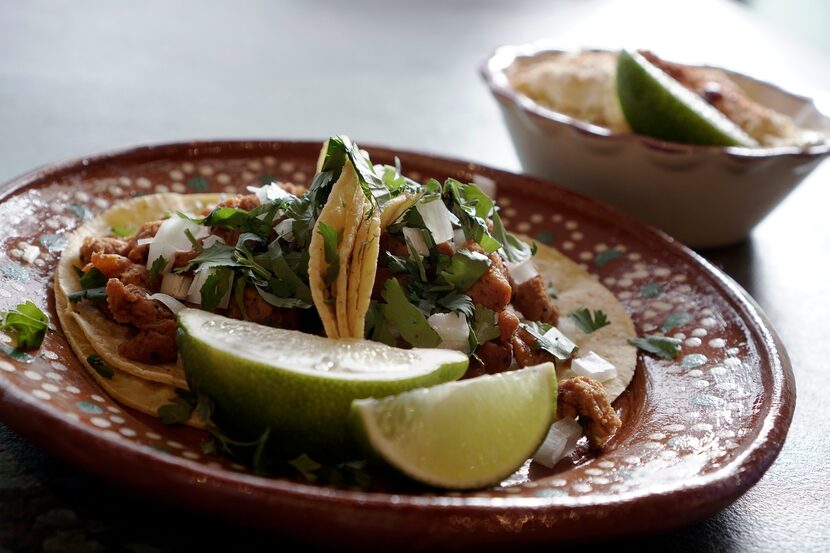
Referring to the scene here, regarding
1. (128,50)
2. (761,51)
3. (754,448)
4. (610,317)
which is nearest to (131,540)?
(754,448)

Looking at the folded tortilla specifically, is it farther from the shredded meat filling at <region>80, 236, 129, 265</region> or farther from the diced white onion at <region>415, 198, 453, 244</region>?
the diced white onion at <region>415, 198, 453, 244</region>

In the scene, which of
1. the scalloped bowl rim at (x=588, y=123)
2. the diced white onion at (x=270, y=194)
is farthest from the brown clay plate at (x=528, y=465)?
the diced white onion at (x=270, y=194)

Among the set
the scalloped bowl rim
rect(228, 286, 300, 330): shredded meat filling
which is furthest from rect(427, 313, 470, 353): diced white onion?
the scalloped bowl rim

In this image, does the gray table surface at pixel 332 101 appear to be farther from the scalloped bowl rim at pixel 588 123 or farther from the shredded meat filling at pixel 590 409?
the scalloped bowl rim at pixel 588 123

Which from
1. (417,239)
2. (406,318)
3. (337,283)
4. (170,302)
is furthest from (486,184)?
(170,302)

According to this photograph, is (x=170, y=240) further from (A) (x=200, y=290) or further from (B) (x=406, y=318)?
(B) (x=406, y=318)

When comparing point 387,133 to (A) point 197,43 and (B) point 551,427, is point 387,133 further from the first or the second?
(B) point 551,427
